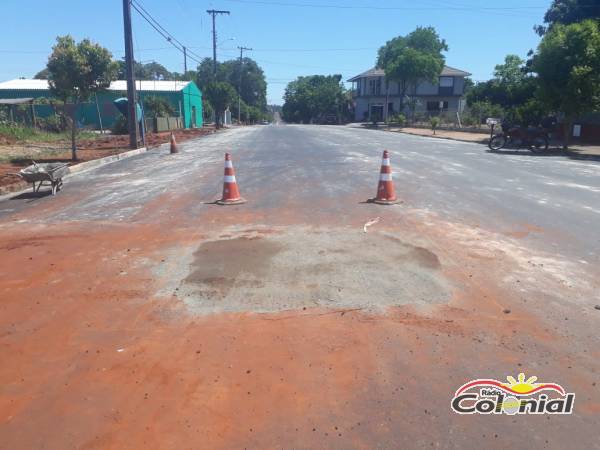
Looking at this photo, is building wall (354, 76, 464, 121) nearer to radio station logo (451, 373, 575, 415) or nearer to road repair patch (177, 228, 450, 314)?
road repair patch (177, 228, 450, 314)

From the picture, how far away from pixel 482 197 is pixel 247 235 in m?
5.11

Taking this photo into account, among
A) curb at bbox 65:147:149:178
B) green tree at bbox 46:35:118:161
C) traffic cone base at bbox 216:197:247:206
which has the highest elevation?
green tree at bbox 46:35:118:161

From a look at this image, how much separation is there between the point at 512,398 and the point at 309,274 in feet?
7.87

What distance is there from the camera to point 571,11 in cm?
3083

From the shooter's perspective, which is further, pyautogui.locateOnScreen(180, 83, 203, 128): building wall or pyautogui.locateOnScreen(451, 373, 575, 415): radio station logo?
pyautogui.locateOnScreen(180, 83, 203, 128): building wall

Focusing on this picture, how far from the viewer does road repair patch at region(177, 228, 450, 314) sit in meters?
4.37

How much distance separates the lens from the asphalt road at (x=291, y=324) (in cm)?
274

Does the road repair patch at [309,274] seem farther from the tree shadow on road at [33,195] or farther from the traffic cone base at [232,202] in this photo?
the tree shadow on road at [33,195]

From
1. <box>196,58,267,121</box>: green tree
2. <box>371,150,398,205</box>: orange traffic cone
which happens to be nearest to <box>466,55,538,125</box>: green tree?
<box>371,150,398,205</box>: orange traffic cone

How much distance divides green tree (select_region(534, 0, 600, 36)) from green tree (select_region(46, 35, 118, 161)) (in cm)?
2444

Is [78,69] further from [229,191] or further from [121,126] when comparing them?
[121,126]

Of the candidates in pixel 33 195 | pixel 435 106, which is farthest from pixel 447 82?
pixel 33 195

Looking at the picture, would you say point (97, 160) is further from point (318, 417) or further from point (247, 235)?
point (318, 417)

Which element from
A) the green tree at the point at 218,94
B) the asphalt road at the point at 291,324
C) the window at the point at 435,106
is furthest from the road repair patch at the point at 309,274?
the window at the point at 435,106
